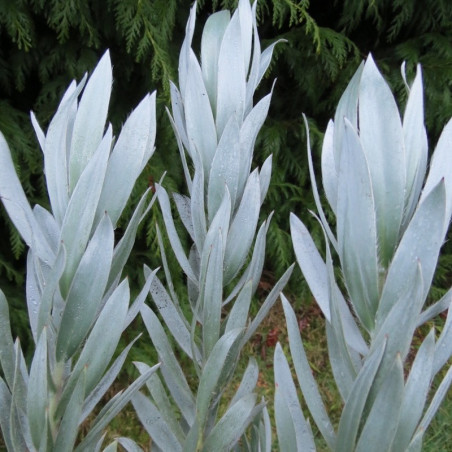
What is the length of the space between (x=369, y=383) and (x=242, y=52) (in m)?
0.44

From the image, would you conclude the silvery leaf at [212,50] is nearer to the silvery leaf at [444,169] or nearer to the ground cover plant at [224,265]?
the ground cover plant at [224,265]

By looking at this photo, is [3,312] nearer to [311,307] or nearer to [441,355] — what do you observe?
[441,355]

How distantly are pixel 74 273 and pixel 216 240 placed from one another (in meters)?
0.16

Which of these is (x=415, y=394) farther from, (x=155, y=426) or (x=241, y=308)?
(x=155, y=426)

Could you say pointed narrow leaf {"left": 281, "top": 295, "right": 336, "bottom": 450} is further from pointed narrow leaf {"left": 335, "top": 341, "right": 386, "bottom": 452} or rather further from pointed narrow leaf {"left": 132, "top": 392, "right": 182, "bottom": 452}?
pointed narrow leaf {"left": 132, "top": 392, "right": 182, "bottom": 452}

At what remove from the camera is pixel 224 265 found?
772 millimetres

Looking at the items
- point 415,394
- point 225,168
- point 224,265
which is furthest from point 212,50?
point 415,394

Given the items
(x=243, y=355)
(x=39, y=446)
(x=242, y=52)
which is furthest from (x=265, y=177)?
(x=243, y=355)

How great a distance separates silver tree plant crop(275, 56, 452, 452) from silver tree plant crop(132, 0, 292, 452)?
0.10 meters

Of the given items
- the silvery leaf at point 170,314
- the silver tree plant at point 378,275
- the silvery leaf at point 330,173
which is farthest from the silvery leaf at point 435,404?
the silvery leaf at point 170,314

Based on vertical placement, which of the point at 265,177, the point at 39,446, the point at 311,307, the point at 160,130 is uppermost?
the point at 160,130

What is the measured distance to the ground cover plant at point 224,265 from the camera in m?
0.55

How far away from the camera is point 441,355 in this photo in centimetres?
61

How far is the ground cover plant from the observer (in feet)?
1.82
